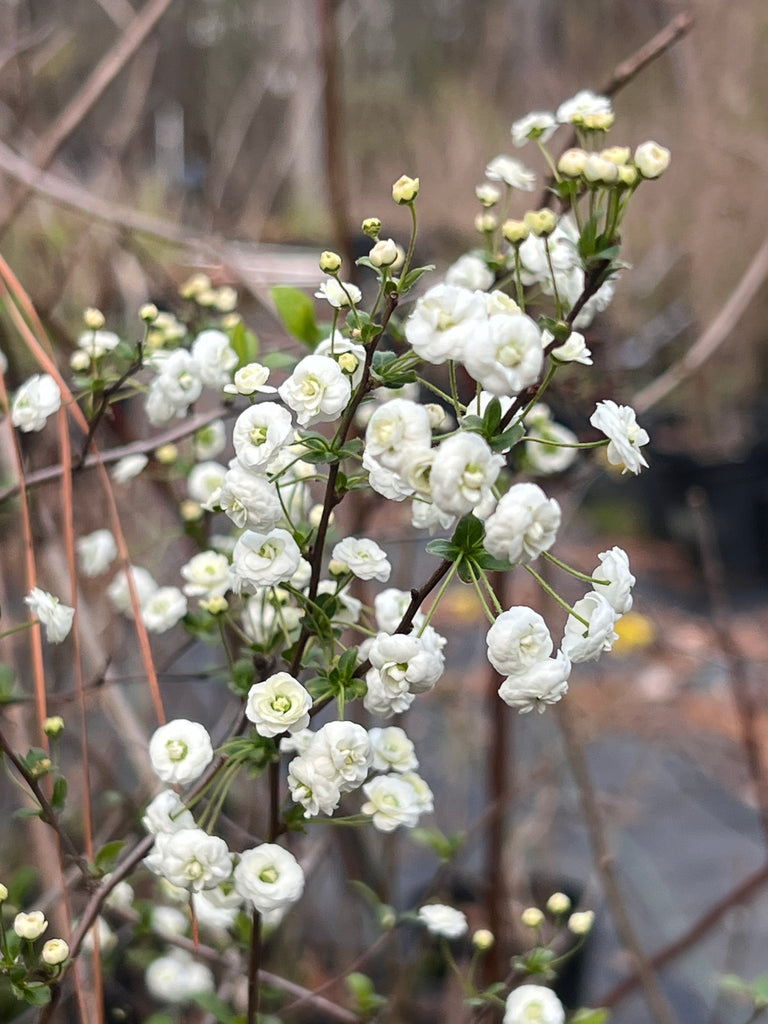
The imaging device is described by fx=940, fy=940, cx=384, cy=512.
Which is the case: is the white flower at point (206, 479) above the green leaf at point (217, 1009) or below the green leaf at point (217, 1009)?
above

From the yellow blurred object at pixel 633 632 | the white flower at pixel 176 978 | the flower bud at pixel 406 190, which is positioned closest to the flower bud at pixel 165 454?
the flower bud at pixel 406 190

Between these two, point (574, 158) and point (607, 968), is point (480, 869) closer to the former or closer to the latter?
point (607, 968)

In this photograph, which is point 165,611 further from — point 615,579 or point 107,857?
point 615,579

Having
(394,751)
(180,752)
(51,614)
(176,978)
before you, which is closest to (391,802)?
(394,751)

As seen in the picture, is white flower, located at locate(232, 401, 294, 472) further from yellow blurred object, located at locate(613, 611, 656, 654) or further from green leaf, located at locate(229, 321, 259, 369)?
yellow blurred object, located at locate(613, 611, 656, 654)

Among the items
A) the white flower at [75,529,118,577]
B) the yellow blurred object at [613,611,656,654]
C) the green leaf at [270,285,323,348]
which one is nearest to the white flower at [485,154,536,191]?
the green leaf at [270,285,323,348]

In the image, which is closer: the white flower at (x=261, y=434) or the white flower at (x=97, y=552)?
the white flower at (x=261, y=434)

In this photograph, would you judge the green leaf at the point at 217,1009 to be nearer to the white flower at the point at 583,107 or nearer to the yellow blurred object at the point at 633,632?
the white flower at the point at 583,107
